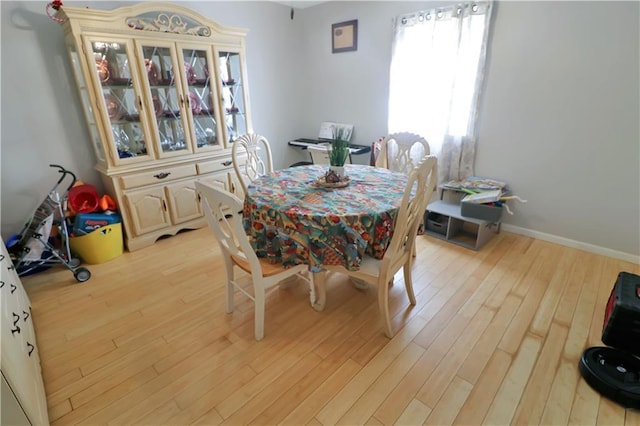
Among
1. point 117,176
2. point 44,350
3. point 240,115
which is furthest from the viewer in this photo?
point 240,115

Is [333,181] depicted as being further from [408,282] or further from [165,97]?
[165,97]

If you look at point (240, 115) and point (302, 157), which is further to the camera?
point (302, 157)

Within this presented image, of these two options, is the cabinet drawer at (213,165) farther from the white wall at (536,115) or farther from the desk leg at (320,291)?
the desk leg at (320,291)

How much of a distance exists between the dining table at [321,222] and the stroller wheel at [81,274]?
157 centimetres

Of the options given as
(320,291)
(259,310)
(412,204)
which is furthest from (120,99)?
(412,204)

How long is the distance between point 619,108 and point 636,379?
1.96m

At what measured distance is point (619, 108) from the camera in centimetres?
233

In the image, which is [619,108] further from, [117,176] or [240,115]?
[117,176]

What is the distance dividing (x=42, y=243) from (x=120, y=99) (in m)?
1.31

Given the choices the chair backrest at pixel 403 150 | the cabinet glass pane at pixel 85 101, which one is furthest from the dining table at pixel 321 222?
the cabinet glass pane at pixel 85 101

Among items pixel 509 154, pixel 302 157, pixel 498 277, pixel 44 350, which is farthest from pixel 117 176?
pixel 509 154

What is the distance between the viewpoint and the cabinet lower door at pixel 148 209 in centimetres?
278

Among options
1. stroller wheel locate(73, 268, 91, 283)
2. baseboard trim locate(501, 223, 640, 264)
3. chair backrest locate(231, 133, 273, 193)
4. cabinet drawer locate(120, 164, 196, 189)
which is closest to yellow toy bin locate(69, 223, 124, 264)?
stroller wheel locate(73, 268, 91, 283)

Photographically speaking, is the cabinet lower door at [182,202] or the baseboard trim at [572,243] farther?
the cabinet lower door at [182,202]
